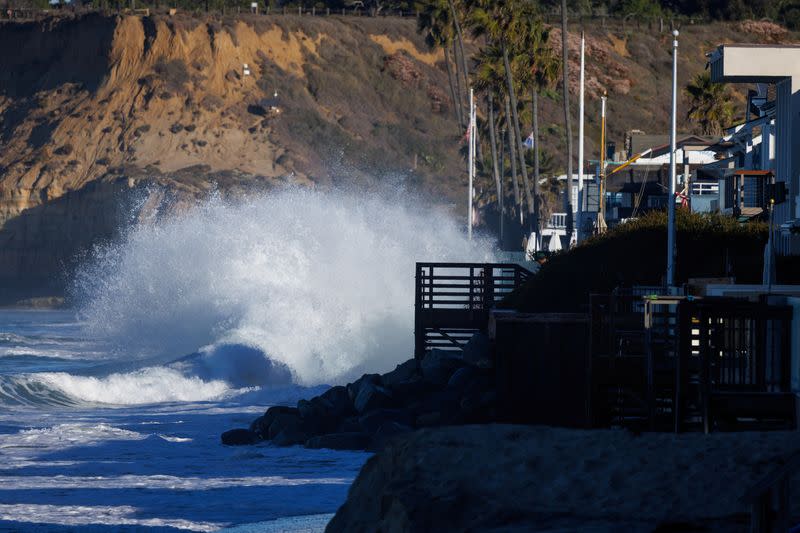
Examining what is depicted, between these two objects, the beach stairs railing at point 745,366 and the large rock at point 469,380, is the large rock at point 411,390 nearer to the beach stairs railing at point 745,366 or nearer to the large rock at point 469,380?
the large rock at point 469,380

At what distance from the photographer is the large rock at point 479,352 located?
75.9 ft

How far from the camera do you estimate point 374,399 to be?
74.8ft

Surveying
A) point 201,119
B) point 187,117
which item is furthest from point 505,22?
point 187,117

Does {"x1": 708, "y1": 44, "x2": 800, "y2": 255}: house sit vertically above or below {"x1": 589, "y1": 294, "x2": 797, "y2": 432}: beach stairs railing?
above

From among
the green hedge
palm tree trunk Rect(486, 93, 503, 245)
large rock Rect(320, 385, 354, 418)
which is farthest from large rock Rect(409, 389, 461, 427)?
palm tree trunk Rect(486, 93, 503, 245)

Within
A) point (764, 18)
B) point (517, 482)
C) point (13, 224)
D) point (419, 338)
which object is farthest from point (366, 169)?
point (517, 482)

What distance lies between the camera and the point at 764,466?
860 cm

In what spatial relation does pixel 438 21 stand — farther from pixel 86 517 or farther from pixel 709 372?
pixel 709 372

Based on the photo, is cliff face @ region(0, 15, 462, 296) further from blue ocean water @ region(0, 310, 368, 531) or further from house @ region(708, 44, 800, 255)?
house @ region(708, 44, 800, 255)

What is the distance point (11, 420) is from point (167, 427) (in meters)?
3.31

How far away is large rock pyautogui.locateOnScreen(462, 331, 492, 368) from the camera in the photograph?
23.1 m

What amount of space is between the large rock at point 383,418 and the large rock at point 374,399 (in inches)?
27.2

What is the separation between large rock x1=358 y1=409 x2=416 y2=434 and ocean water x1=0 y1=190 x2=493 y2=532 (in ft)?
4.30

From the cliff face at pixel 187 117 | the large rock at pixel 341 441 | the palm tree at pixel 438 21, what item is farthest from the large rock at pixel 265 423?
the cliff face at pixel 187 117
